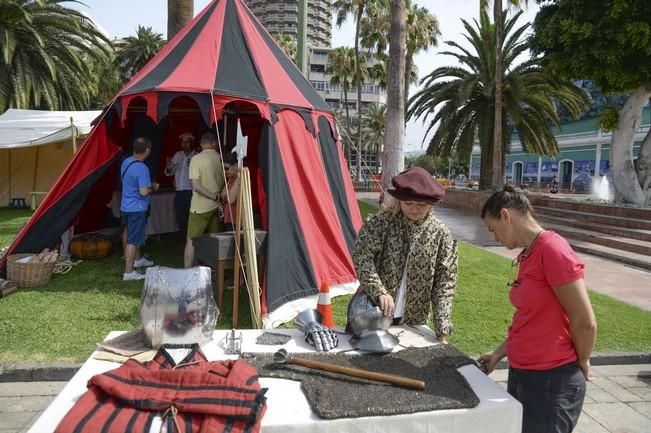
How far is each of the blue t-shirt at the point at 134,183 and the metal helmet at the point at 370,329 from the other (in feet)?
14.0

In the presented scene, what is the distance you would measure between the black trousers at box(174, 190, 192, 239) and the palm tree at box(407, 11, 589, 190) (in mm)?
10714

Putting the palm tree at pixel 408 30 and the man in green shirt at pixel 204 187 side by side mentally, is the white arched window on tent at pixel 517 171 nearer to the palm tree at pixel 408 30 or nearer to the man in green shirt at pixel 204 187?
the palm tree at pixel 408 30

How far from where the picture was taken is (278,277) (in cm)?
509

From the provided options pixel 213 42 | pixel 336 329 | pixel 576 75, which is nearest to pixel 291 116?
pixel 213 42

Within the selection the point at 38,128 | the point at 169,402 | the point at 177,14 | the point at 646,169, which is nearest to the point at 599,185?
the point at 646,169

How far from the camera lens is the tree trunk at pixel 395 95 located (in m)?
8.50

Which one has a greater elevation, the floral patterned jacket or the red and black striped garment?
the floral patterned jacket

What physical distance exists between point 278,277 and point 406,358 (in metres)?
3.00

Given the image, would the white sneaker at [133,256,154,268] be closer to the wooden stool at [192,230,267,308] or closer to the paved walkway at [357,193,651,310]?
the wooden stool at [192,230,267,308]

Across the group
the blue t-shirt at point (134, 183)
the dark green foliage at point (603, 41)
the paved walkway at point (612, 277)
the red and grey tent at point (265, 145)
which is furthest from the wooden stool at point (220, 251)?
the dark green foliage at point (603, 41)

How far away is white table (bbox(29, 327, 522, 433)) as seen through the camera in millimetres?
1693

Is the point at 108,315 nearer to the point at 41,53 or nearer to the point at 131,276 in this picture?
the point at 131,276

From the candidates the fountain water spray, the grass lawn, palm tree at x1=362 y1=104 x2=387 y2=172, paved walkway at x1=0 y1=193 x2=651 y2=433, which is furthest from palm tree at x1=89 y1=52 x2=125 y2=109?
the fountain water spray

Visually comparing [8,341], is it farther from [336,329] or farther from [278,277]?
[336,329]
